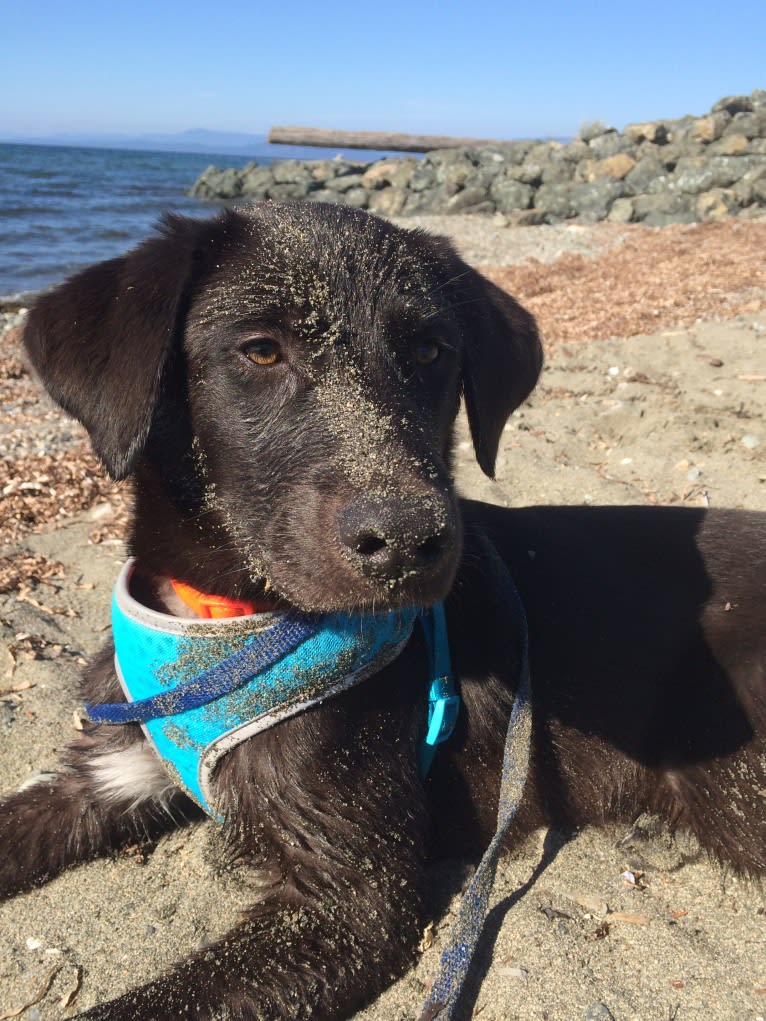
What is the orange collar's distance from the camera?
7.91 feet

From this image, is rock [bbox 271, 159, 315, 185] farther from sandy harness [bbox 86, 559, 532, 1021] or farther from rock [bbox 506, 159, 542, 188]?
sandy harness [bbox 86, 559, 532, 1021]

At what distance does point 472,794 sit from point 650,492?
2.77 m

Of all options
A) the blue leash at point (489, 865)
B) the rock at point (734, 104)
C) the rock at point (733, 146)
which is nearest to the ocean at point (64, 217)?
the blue leash at point (489, 865)

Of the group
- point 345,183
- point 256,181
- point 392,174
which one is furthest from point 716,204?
point 256,181

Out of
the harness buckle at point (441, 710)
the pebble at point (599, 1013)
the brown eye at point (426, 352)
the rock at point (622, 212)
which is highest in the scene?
the brown eye at point (426, 352)

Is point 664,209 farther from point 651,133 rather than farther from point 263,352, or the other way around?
point 263,352

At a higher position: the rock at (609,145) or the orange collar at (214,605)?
the rock at (609,145)

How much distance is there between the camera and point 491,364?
2771 mm

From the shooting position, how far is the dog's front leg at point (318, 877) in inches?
81.4

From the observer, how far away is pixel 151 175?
4550 centimetres

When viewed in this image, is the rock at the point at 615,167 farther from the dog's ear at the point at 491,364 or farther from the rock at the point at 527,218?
the dog's ear at the point at 491,364

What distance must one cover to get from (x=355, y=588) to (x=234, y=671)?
0.43m

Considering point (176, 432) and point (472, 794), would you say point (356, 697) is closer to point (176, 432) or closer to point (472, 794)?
point (472, 794)

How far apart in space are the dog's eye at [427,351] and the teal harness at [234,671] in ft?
2.36
